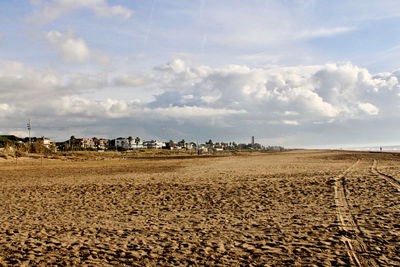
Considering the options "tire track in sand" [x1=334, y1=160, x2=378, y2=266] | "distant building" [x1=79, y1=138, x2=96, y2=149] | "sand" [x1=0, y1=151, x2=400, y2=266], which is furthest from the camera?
"distant building" [x1=79, y1=138, x2=96, y2=149]

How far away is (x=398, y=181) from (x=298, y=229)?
1023 cm

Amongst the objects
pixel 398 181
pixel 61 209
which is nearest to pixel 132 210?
pixel 61 209

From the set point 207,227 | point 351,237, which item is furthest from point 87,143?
point 351,237

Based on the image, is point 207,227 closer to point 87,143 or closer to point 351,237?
point 351,237

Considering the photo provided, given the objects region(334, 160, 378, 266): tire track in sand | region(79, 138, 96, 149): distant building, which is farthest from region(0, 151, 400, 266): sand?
region(79, 138, 96, 149): distant building

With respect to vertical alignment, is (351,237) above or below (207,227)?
above

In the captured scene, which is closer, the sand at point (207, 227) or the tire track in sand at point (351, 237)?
the tire track in sand at point (351, 237)

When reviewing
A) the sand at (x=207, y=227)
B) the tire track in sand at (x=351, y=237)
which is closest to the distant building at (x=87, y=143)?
the sand at (x=207, y=227)

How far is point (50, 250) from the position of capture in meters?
6.39

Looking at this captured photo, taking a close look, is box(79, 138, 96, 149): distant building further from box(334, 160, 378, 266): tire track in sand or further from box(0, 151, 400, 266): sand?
box(334, 160, 378, 266): tire track in sand

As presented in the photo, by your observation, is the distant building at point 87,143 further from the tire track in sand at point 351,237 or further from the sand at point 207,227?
the tire track in sand at point 351,237

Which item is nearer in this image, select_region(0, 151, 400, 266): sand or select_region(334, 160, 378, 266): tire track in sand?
select_region(334, 160, 378, 266): tire track in sand

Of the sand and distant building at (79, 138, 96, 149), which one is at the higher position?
distant building at (79, 138, 96, 149)

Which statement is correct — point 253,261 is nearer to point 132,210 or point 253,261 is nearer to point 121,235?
point 121,235
